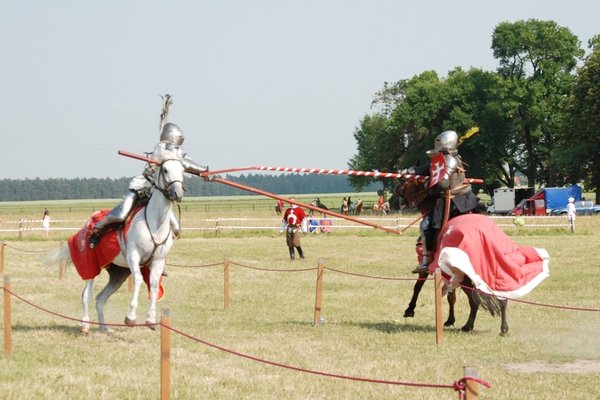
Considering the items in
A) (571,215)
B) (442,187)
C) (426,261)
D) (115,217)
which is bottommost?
(426,261)

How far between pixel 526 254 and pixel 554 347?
139cm

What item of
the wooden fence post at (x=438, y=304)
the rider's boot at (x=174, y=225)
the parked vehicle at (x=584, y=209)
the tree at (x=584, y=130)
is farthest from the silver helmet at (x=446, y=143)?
the tree at (x=584, y=130)

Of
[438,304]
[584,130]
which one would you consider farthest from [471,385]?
[584,130]

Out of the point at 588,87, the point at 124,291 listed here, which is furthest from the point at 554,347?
the point at 588,87

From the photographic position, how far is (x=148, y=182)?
1339 cm

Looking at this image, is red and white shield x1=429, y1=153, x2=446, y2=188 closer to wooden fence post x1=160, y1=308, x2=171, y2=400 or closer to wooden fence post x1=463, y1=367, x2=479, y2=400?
wooden fence post x1=160, y1=308, x2=171, y2=400

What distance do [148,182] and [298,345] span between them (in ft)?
10.5

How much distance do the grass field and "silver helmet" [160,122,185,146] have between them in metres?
2.71

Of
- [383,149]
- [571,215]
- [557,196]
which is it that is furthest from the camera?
[383,149]

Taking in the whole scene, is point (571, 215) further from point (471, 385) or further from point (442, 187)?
point (471, 385)

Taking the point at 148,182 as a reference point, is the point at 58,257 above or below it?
below

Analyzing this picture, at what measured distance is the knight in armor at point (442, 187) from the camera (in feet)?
43.7

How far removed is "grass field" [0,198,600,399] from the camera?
9633 millimetres

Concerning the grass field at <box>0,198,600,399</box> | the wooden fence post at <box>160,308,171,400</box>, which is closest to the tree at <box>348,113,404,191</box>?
the grass field at <box>0,198,600,399</box>
